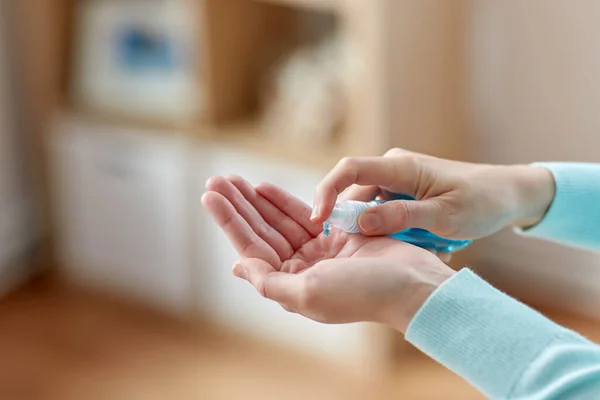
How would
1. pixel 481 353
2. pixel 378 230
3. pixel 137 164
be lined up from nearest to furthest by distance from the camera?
pixel 481 353 → pixel 378 230 → pixel 137 164

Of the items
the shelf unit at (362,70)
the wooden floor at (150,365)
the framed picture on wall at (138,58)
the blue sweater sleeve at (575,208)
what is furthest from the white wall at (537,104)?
the blue sweater sleeve at (575,208)

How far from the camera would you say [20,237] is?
8.45ft

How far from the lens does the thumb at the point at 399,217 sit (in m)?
0.96

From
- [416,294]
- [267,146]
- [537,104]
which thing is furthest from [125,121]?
[416,294]

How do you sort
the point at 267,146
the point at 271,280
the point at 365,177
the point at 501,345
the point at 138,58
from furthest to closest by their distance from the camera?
1. the point at 138,58
2. the point at 267,146
3. the point at 365,177
4. the point at 271,280
5. the point at 501,345

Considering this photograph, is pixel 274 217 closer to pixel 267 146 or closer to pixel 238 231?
pixel 238 231

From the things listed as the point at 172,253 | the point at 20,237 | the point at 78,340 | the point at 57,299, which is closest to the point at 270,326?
the point at 172,253

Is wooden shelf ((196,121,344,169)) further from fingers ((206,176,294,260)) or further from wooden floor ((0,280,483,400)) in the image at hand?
fingers ((206,176,294,260))

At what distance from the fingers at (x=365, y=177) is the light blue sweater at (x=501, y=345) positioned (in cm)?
20

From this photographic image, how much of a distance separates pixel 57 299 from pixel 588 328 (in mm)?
1459

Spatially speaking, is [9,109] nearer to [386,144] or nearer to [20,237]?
[20,237]

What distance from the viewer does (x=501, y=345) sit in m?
0.75

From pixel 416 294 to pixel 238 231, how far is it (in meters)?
0.26

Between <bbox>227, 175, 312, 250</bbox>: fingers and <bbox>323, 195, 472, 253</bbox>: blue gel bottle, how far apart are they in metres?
0.05
